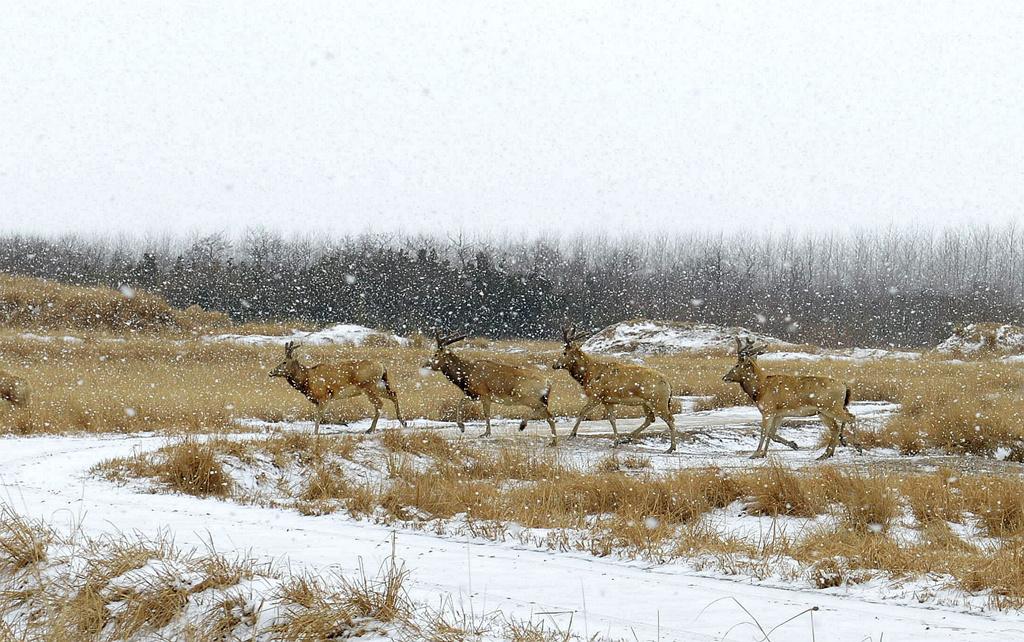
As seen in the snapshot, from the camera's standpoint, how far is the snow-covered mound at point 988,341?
54625 millimetres

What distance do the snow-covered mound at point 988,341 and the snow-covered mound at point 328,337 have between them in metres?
34.7

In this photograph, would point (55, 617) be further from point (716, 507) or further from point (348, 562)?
point (716, 507)

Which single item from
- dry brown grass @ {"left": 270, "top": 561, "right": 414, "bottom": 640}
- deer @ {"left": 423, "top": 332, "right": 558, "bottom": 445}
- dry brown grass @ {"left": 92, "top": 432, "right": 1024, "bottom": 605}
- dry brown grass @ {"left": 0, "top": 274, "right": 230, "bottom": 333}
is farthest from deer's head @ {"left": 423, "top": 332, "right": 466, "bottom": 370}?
dry brown grass @ {"left": 0, "top": 274, "right": 230, "bottom": 333}

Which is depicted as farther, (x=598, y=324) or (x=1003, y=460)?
(x=598, y=324)

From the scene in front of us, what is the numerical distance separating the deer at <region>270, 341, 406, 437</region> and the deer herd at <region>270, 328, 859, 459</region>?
19mm

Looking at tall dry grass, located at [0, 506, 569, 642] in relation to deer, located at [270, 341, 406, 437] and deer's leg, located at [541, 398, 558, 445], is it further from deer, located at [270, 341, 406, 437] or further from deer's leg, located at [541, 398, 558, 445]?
deer, located at [270, 341, 406, 437]

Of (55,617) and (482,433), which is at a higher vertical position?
(55,617)

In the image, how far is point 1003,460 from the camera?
15570 mm

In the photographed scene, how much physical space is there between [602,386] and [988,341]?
48.7 meters

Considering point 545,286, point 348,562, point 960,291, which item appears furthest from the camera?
point 960,291

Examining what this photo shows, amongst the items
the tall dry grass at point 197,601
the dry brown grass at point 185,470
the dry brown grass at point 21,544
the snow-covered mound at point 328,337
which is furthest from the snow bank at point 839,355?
the tall dry grass at point 197,601

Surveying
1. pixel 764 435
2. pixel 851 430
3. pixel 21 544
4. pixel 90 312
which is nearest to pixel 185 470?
→ pixel 21 544

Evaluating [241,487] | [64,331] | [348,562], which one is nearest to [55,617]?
[348,562]

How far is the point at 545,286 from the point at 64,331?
3776 cm
